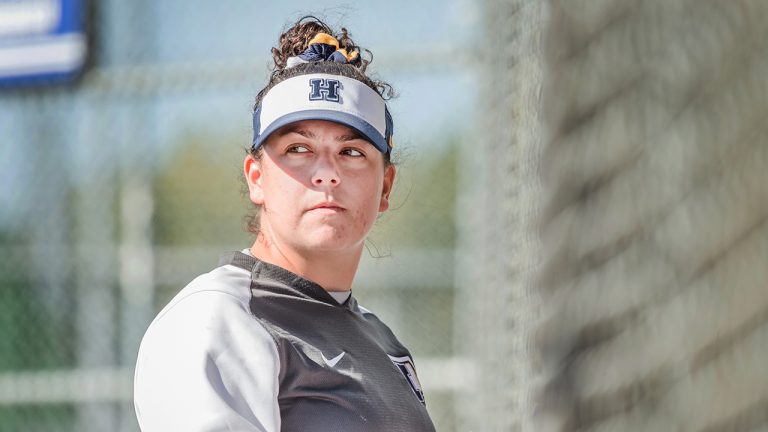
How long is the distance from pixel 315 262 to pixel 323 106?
0.18 meters

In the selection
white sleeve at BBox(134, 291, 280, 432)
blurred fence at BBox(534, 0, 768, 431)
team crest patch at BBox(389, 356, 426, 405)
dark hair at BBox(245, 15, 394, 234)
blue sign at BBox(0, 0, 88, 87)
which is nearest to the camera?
blurred fence at BBox(534, 0, 768, 431)

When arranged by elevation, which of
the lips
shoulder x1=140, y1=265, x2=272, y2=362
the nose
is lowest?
shoulder x1=140, y1=265, x2=272, y2=362

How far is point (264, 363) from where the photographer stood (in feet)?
3.46

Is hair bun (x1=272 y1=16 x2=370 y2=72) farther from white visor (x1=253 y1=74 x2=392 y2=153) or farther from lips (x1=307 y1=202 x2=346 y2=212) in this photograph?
lips (x1=307 y1=202 x2=346 y2=212)

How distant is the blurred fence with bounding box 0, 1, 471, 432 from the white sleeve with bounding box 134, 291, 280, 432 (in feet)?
10.5

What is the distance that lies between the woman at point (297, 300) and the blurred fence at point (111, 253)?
9.84ft

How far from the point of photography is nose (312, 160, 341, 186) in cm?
114

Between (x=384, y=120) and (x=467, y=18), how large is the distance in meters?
3.21

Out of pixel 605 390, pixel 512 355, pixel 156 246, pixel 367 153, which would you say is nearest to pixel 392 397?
pixel 367 153

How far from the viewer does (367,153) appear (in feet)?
3.94

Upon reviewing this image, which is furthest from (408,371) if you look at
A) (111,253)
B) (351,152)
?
(111,253)

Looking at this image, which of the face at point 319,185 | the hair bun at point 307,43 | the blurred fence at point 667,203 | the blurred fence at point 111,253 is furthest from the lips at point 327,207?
the blurred fence at point 111,253

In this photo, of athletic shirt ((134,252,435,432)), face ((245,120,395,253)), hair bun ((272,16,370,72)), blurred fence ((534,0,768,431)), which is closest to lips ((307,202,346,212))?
face ((245,120,395,253))

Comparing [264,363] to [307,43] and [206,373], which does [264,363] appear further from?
[307,43]
